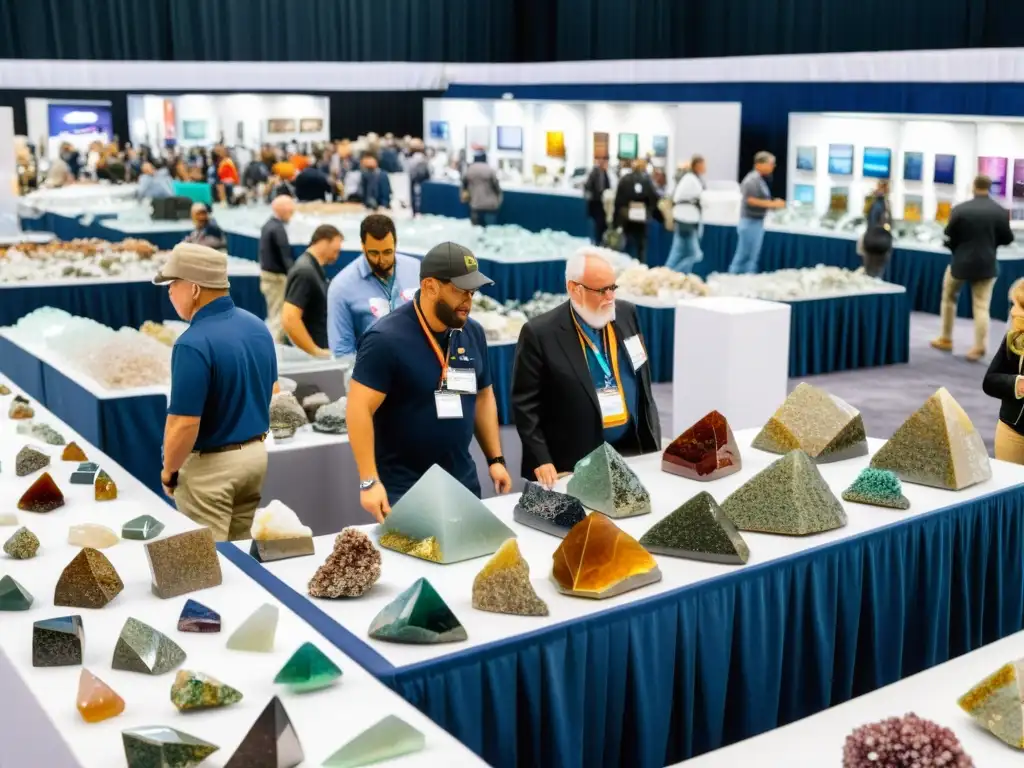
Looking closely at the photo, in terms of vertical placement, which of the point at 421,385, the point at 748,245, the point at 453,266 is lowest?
the point at 748,245

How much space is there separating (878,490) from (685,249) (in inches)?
351

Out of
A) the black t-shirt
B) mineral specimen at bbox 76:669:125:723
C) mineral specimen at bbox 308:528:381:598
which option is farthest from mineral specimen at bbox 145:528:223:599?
the black t-shirt

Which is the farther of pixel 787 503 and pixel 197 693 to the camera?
pixel 787 503

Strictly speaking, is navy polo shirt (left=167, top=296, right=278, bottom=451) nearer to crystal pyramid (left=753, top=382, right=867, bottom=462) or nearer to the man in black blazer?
the man in black blazer

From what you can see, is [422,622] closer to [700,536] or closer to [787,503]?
[700,536]

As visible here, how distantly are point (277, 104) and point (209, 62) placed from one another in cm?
284

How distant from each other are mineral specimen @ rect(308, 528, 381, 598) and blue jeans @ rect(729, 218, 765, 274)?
9.76 m

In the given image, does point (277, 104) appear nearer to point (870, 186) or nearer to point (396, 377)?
point (870, 186)

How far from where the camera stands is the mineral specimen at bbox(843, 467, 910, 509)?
11.1ft

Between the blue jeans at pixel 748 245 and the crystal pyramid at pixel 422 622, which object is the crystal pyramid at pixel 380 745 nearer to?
the crystal pyramid at pixel 422 622

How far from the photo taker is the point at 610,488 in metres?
3.28

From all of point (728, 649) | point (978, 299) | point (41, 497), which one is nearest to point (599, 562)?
point (728, 649)

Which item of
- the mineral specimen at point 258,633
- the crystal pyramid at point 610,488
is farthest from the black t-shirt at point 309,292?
the mineral specimen at point 258,633

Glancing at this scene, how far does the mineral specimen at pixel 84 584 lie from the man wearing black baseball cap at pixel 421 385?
862 millimetres
